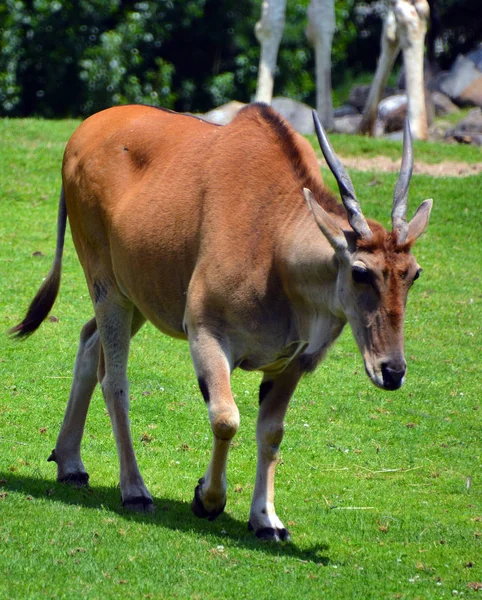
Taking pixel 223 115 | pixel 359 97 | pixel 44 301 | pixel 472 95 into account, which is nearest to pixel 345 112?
pixel 359 97

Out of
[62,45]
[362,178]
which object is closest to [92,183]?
[362,178]

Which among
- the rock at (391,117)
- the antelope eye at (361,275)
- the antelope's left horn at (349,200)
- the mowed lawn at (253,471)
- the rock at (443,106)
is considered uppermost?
the antelope's left horn at (349,200)

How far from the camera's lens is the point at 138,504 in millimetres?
5477

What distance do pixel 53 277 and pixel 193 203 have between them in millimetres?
1403

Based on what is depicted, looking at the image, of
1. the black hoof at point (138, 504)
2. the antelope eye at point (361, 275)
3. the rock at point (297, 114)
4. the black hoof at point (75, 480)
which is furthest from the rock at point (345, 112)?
the antelope eye at point (361, 275)

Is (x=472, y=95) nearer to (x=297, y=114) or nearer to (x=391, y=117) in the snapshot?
(x=391, y=117)

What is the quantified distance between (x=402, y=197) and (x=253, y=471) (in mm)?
2352

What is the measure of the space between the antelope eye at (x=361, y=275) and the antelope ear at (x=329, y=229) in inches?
5.3

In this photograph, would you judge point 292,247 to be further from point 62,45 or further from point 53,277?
point 62,45

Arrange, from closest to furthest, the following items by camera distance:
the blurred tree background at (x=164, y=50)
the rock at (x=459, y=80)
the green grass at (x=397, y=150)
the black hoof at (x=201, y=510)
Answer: the black hoof at (x=201, y=510) → the green grass at (x=397, y=150) → the rock at (x=459, y=80) → the blurred tree background at (x=164, y=50)

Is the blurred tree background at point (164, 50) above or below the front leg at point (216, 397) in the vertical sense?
below

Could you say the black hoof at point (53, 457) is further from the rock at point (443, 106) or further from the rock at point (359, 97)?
the rock at point (359, 97)

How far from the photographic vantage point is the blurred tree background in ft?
72.8

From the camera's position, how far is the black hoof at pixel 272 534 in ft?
16.9
